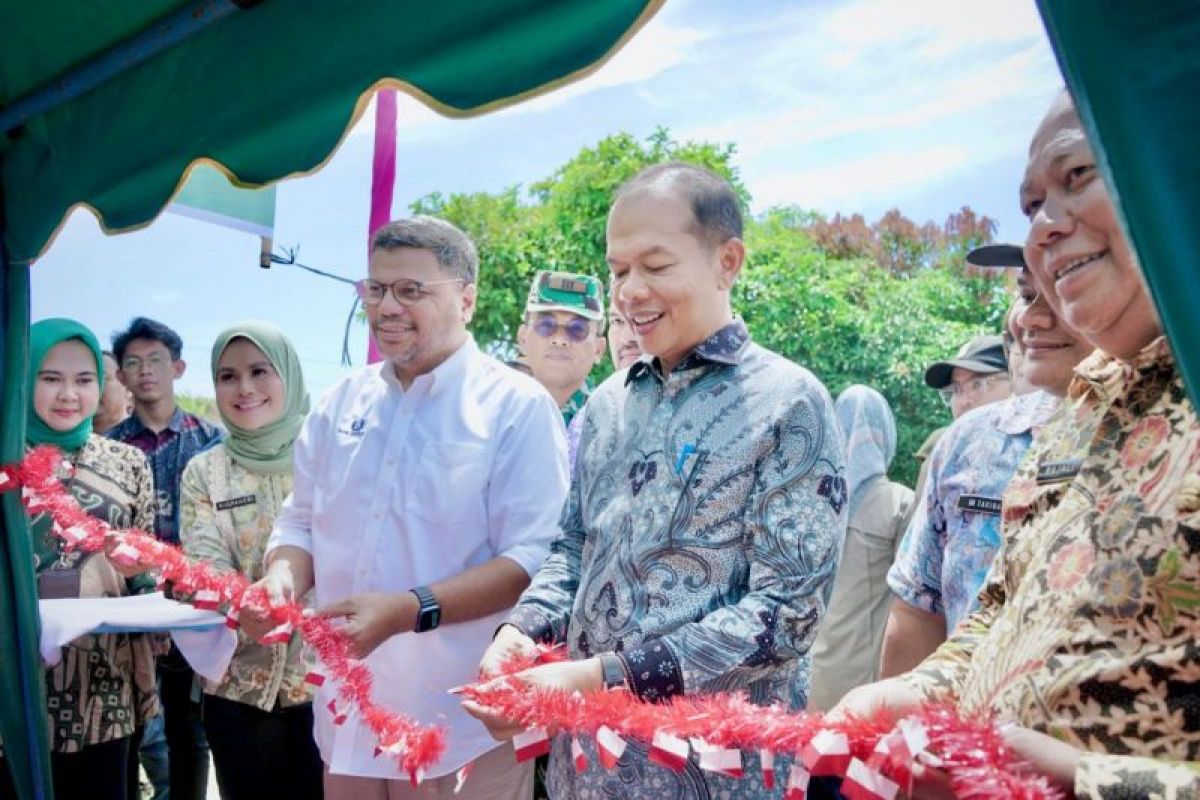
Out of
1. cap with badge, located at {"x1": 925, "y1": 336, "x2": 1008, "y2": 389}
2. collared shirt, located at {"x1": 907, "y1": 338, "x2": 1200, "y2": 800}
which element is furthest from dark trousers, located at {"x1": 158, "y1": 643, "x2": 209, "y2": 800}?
collared shirt, located at {"x1": 907, "y1": 338, "x2": 1200, "y2": 800}

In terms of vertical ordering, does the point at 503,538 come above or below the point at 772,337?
below

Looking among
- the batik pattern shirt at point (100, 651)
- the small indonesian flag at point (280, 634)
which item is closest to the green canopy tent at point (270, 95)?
the batik pattern shirt at point (100, 651)

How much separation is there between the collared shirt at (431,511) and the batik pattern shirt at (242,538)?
668 mm

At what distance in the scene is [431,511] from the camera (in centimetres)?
272

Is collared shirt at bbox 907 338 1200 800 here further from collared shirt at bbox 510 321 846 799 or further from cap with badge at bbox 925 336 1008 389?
cap with badge at bbox 925 336 1008 389

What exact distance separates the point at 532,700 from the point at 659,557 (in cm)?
38

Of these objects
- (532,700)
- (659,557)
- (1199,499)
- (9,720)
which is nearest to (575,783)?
(532,700)

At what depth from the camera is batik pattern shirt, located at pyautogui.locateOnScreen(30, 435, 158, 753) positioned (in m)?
3.70

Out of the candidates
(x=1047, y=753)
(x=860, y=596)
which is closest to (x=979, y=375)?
(x=860, y=596)

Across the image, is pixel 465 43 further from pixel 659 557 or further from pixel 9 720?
pixel 9 720

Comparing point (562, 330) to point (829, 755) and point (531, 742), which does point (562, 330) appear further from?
point (829, 755)

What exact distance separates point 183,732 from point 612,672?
3.59m

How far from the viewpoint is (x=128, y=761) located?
412cm

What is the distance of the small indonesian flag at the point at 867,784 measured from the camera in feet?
3.98
